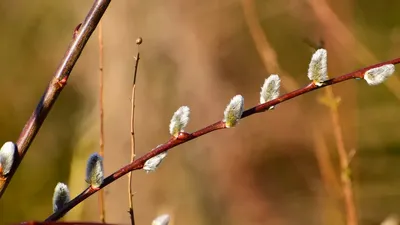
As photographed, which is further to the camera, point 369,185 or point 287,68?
point 287,68

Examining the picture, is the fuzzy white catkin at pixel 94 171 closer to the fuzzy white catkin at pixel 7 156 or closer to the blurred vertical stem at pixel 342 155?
the fuzzy white catkin at pixel 7 156

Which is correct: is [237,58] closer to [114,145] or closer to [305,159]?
[305,159]

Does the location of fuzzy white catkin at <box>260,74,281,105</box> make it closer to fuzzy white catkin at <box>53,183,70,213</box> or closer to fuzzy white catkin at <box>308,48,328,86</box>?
fuzzy white catkin at <box>308,48,328,86</box>

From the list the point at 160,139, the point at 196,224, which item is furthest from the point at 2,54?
the point at 196,224

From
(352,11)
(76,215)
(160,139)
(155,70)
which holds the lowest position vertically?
(76,215)

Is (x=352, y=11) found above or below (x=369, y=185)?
above

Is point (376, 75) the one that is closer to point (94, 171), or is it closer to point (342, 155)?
point (94, 171)

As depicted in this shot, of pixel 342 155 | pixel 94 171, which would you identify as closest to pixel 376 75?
pixel 94 171
